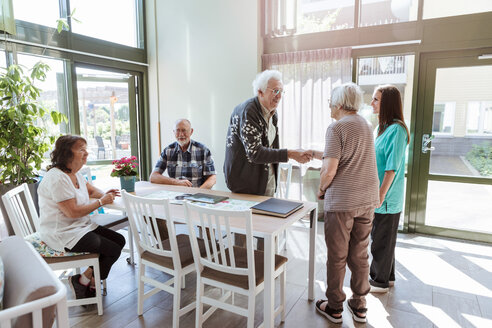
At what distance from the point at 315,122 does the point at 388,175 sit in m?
1.77

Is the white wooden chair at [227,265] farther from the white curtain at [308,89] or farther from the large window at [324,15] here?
the large window at [324,15]

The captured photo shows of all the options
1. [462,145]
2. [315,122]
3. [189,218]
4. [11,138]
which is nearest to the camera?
[189,218]

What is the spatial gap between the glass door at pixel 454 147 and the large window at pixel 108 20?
12.0ft

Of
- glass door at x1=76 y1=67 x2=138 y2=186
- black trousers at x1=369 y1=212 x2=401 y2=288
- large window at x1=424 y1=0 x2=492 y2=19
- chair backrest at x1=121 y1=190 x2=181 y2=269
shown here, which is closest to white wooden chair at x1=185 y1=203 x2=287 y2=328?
chair backrest at x1=121 y1=190 x2=181 y2=269

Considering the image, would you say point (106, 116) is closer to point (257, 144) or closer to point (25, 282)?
point (257, 144)

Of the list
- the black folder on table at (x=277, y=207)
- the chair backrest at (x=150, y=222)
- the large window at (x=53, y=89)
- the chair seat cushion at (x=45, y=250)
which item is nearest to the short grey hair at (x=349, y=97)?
the black folder on table at (x=277, y=207)

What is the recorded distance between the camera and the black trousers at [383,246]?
2.26 meters

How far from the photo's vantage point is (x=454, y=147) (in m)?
3.41

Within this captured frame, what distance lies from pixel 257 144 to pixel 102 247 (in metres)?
1.23

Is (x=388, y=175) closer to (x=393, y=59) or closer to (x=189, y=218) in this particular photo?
(x=189, y=218)

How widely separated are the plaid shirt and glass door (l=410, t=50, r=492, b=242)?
2266mm

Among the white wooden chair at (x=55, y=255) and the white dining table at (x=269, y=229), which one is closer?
the white dining table at (x=269, y=229)

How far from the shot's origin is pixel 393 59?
355 cm

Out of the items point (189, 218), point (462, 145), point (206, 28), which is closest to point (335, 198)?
point (189, 218)
